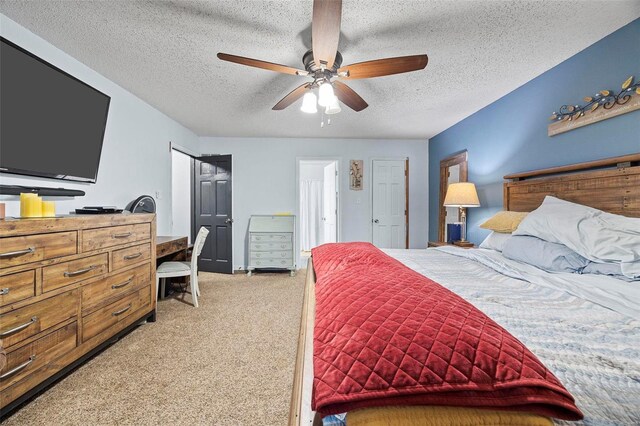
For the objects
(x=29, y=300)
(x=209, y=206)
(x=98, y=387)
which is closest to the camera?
(x=29, y=300)

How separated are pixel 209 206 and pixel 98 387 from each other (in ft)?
10.9

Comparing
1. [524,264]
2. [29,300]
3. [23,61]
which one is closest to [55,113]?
[23,61]

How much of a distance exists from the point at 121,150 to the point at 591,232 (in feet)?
13.0

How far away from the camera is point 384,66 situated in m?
1.82

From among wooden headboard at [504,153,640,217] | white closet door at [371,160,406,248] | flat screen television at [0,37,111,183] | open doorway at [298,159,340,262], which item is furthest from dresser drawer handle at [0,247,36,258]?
open doorway at [298,159,340,262]

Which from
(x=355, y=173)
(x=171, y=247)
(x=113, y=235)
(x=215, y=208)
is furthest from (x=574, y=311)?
(x=215, y=208)

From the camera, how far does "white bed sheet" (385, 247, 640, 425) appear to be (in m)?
0.61

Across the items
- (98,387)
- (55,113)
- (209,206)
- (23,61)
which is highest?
(23,61)

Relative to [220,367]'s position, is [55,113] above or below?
above

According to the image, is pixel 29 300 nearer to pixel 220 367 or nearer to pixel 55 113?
pixel 220 367

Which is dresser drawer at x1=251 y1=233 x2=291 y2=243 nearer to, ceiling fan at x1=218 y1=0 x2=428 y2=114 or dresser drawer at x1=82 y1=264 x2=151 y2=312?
dresser drawer at x1=82 y1=264 x2=151 y2=312

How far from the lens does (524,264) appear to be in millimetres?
1769

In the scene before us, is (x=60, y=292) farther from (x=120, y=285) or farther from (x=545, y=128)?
(x=545, y=128)

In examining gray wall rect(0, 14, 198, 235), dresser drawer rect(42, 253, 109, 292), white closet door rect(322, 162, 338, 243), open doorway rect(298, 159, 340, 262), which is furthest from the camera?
open doorway rect(298, 159, 340, 262)
